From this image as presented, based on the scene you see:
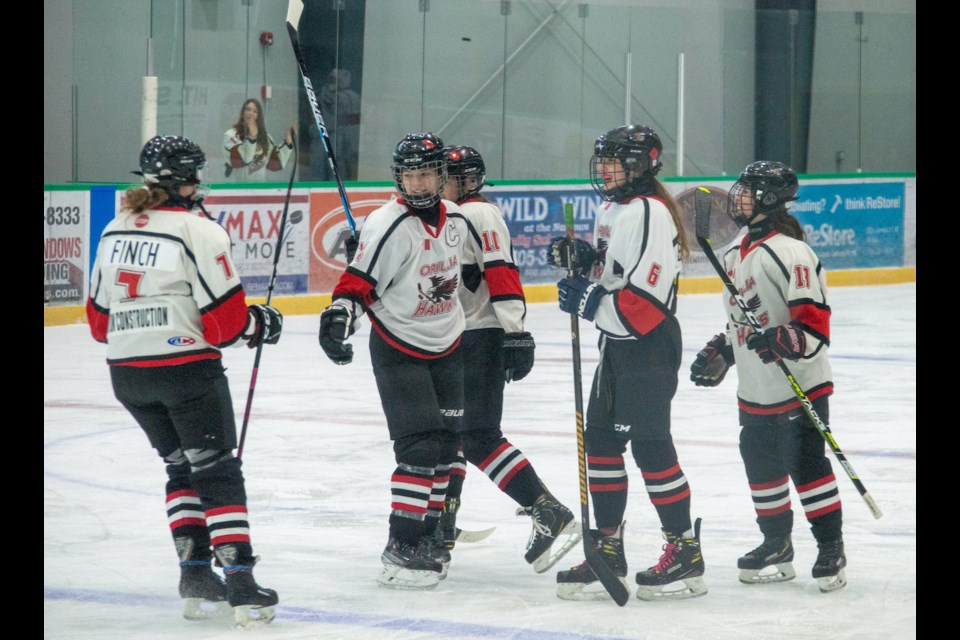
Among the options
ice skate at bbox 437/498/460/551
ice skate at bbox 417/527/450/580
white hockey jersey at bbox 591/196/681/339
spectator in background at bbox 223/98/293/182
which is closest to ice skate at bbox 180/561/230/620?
ice skate at bbox 417/527/450/580

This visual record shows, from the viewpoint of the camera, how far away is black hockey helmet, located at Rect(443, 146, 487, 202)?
4133 mm

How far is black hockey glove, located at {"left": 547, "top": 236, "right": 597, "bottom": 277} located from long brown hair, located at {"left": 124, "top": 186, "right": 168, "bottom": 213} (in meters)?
1.03

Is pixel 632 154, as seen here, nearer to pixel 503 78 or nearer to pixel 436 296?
pixel 436 296

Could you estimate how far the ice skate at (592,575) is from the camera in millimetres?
3594

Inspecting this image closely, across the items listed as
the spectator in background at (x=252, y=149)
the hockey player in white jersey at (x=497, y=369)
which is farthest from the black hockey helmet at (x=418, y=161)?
the spectator in background at (x=252, y=149)

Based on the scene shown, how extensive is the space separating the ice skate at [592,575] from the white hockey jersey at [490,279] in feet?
2.28

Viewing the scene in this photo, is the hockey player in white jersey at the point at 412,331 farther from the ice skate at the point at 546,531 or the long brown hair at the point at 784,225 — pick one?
the long brown hair at the point at 784,225

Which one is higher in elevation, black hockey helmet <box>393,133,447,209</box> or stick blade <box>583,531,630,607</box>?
black hockey helmet <box>393,133,447,209</box>

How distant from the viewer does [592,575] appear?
3607 millimetres

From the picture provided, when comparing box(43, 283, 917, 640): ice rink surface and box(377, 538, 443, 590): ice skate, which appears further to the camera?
box(377, 538, 443, 590): ice skate

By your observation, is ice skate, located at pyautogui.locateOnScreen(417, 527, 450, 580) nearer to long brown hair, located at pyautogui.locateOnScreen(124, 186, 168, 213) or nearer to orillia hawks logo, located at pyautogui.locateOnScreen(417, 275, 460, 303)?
orillia hawks logo, located at pyautogui.locateOnScreen(417, 275, 460, 303)

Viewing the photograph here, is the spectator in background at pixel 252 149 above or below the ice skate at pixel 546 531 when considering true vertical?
→ above
